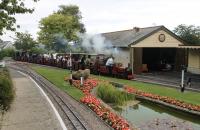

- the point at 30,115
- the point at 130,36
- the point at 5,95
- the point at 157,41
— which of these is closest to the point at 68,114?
the point at 30,115

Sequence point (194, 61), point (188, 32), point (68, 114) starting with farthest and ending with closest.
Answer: point (188, 32)
point (194, 61)
point (68, 114)

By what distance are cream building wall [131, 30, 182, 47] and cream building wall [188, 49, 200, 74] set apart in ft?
11.1

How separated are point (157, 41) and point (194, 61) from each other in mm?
4741

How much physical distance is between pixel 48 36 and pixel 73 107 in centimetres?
4781

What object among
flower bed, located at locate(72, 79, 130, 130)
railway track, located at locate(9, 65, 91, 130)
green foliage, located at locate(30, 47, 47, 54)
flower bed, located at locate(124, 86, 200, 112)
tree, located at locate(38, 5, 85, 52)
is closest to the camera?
flower bed, located at locate(72, 79, 130, 130)

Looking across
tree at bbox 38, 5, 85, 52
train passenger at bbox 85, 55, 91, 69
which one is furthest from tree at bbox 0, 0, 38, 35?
tree at bbox 38, 5, 85, 52

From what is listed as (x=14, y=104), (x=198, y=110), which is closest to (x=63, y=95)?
(x=14, y=104)

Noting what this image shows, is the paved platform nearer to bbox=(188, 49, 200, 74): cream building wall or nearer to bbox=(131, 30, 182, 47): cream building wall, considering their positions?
bbox=(188, 49, 200, 74): cream building wall

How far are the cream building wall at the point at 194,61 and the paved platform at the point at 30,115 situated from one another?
1645 centimetres

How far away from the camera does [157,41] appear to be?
36.8m

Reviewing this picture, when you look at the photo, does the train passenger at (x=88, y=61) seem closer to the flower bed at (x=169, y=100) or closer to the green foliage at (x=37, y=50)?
the flower bed at (x=169, y=100)

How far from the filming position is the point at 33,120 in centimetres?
1460

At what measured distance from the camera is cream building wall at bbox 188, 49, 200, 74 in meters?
32.8

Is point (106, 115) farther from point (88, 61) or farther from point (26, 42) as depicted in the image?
point (26, 42)
